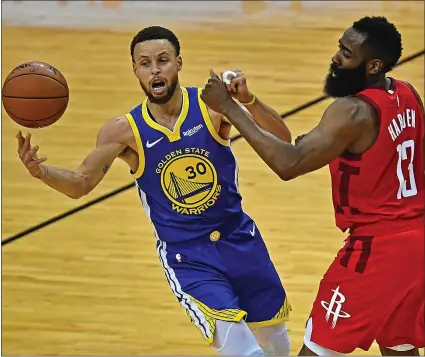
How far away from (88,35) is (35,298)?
21.3ft

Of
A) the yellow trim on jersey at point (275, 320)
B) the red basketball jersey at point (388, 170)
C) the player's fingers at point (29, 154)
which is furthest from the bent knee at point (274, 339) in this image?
the player's fingers at point (29, 154)

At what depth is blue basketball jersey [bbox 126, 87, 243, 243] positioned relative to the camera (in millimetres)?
5145

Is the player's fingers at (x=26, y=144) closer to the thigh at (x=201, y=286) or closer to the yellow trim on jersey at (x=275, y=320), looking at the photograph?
the thigh at (x=201, y=286)

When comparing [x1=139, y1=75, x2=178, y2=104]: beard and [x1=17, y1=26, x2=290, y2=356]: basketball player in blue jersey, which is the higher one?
[x1=139, y1=75, x2=178, y2=104]: beard

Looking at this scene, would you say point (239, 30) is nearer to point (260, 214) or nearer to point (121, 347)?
point (260, 214)

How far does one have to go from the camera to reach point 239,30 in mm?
13102

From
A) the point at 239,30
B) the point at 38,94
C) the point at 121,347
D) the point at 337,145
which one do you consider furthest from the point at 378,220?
the point at 239,30

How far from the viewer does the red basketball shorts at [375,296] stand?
4582 mm

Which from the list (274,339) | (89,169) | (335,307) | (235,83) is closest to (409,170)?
(335,307)

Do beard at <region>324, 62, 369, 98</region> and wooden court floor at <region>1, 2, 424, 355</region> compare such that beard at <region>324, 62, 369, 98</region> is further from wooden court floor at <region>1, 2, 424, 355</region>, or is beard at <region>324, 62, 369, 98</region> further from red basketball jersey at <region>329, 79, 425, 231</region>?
wooden court floor at <region>1, 2, 424, 355</region>

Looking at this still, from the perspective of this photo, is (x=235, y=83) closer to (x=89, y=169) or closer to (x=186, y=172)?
(x=186, y=172)

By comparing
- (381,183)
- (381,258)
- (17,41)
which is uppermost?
(381,183)

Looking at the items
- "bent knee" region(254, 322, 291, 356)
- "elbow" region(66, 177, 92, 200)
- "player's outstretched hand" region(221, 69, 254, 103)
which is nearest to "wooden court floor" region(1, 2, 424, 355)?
"bent knee" region(254, 322, 291, 356)

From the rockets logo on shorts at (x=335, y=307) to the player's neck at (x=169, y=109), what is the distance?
1.28m
